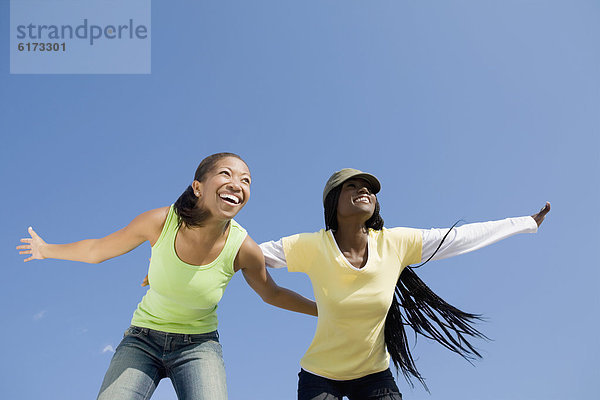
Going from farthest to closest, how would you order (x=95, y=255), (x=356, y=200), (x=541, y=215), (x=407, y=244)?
(x=541, y=215) → (x=407, y=244) → (x=356, y=200) → (x=95, y=255)

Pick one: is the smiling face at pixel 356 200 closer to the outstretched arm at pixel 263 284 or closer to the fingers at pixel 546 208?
the outstretched arm at pixel 263 284

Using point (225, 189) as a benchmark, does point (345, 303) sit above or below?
below

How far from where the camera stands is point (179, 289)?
4223 millimetres

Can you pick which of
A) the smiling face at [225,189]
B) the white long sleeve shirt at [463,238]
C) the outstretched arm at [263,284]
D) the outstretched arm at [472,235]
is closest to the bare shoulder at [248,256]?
the outstretched arm at [263,284]

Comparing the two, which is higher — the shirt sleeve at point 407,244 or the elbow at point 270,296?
the shirt sleeve at point 407,244

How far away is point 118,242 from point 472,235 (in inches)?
135

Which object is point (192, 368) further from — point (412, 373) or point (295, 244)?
point (412, 373)

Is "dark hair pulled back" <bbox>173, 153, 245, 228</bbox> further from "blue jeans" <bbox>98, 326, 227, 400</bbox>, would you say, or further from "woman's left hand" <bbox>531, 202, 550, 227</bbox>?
"woman's left hand" <bbox>531, 202, 550, 227</bbox>

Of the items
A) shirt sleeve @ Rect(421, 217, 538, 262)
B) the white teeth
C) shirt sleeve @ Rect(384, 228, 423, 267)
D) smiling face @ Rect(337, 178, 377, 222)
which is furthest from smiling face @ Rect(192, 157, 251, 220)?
shirt sleeve @ Rect(421, 217, 538, 262)

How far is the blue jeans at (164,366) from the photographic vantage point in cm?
398

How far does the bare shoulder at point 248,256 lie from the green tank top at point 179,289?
0.08 metres

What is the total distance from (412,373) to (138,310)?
2.81 m

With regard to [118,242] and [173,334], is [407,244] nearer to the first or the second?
[173,334]

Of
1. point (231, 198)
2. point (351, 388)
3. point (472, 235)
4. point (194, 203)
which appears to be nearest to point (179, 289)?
point (194, 203)
